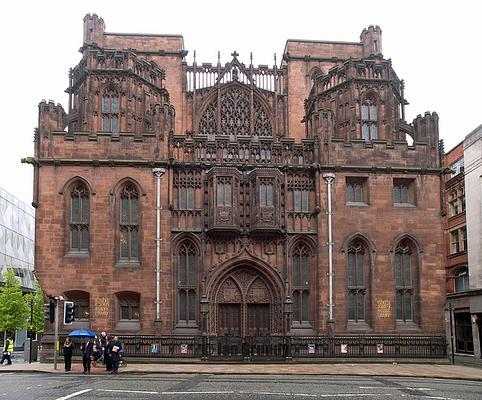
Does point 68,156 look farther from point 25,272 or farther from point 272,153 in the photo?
point 25,272

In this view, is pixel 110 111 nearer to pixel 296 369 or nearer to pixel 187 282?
pixel 187 282

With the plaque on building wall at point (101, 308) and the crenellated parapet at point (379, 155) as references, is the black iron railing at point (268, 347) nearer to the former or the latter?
the plaque on building wall at point (101, 308)

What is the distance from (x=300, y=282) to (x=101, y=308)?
1025 centimetres

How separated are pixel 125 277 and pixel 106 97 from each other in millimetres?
10429

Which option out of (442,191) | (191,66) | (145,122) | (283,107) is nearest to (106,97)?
(145,122)

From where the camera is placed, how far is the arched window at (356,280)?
37.2m

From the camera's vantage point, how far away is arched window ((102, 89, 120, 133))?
130ft

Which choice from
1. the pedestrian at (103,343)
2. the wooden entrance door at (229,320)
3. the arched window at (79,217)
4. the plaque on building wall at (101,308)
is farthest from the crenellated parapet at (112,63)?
the pedestrian at (103,343)

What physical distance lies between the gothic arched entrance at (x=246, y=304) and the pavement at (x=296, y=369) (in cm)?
336

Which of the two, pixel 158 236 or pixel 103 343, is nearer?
pixel 103 343

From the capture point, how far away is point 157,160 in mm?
37125

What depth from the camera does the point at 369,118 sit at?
135 ft

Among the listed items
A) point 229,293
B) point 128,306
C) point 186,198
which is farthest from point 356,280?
point 128,306

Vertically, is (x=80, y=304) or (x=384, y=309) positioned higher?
(x=80, y=304)
